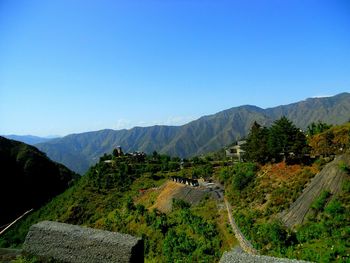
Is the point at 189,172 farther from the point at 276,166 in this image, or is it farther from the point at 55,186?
the point at 55,186

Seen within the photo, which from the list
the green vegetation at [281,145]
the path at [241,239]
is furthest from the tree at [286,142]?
the path at [241,239]

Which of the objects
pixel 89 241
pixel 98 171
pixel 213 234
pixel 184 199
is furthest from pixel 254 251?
pixel 98 171

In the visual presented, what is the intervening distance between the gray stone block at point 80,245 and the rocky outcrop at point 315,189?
58.0 ft

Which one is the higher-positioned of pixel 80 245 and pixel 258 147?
pixel 258 147

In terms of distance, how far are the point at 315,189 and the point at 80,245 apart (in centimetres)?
A: 2358

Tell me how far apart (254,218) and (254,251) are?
7.68 m

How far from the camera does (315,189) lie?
31500 millimetres

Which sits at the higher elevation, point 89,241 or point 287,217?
point 89,241

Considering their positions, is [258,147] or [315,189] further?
[258,147]

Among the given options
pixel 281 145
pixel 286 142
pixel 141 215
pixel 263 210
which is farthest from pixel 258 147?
pixel 141 215

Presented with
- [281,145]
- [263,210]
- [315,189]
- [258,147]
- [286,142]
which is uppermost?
[286,142]

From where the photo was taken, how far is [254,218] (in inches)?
1324

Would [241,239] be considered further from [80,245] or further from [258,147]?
[258,147]

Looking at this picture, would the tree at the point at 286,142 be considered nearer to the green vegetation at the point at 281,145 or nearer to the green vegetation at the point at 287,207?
the green vegetation at the point at 281,145
